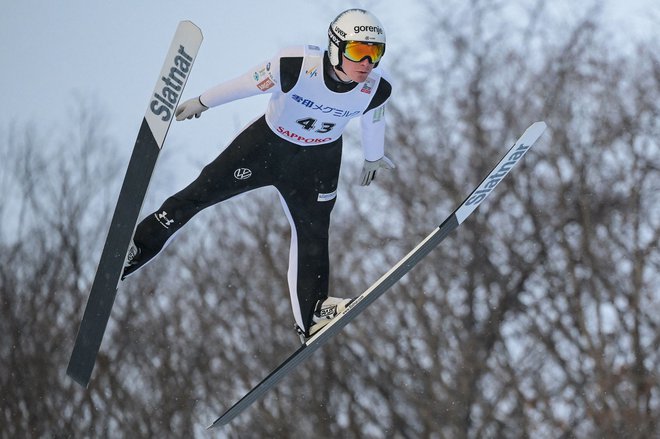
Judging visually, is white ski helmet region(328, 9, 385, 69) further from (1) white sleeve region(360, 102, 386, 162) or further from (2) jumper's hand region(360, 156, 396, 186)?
(2) jumper's hand region(360, 156, 396, 186)

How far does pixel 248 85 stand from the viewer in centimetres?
508

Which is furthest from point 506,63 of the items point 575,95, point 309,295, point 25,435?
point 309,295

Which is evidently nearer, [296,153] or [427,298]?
[296,153]

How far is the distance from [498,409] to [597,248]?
2780 mm

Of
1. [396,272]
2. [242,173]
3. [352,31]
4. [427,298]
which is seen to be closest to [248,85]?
[242,173]

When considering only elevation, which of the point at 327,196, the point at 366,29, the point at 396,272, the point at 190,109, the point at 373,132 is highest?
the point at 190,109

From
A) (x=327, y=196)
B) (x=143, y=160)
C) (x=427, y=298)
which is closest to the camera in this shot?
(x=143, y=160)

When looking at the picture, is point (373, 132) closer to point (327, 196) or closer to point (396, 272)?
point (327, 196)

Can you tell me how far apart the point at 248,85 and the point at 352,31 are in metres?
0.57

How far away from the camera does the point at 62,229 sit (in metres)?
18.0

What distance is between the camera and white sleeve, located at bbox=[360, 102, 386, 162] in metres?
5.33


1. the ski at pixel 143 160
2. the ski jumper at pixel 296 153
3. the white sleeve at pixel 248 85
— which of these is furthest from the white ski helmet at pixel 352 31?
the ski at pixel 143 160

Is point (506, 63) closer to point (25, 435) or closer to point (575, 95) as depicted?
point (575, 95)

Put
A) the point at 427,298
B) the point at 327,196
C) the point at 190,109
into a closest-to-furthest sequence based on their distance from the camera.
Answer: the point at 190,109 < the point at 327,196 < the point at 427,298
